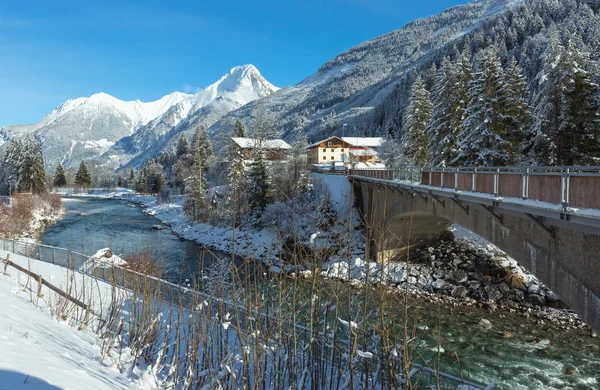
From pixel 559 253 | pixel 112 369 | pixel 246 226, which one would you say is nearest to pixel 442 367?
pixel 559 253

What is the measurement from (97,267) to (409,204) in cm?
1535

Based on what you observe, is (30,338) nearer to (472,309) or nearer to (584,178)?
(584,178)

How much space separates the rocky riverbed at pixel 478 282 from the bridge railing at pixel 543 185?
504 centimetres

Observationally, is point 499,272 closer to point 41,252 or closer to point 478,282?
point 478,282

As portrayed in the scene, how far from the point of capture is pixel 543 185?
8148 millimetres

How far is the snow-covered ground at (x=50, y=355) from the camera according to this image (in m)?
4.38

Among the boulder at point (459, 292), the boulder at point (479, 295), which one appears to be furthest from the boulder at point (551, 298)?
the boulder at point (459, 292)

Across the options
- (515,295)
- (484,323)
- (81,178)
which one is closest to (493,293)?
(515,295)

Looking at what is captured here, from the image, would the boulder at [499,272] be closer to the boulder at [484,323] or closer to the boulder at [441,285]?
the boulder at [441,285]

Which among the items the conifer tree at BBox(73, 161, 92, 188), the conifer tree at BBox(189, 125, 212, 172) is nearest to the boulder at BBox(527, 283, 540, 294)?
the conifer tree at BBox(189, 125, 212, 172)

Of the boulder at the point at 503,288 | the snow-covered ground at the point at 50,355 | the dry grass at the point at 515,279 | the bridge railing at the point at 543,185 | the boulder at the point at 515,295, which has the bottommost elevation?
the boulder at the point at 515,295

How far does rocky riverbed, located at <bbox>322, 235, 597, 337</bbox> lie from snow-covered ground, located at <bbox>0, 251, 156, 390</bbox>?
960 cm

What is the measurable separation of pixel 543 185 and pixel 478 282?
44.5ft

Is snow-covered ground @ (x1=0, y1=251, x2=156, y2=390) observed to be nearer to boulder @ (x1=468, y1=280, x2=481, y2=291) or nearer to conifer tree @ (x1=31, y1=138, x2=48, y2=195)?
boulder @ (x1=468, y1=280, x2=481, y2=291)
